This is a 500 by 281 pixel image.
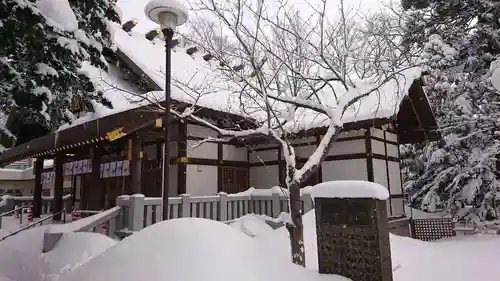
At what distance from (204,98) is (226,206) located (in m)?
3.64

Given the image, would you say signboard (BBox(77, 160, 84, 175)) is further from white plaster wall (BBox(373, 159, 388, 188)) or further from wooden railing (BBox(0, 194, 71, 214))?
white plaster wall (BBox(373, 159, 388, 188))

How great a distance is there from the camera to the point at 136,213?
323 inches

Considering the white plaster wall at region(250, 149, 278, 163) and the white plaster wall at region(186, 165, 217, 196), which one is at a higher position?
the white plaster wall at region(250, 149, 278, 163)

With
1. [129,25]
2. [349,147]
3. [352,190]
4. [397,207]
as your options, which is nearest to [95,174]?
[129,25]

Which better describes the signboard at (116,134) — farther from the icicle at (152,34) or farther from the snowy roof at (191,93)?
the icicle at (152,34)

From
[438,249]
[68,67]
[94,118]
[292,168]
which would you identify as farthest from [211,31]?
[438,249]

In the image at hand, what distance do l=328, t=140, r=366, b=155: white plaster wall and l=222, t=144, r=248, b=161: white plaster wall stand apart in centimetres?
342

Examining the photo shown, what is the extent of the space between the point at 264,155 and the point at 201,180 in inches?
115

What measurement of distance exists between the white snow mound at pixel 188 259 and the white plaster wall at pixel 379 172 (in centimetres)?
742

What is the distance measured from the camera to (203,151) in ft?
38.9

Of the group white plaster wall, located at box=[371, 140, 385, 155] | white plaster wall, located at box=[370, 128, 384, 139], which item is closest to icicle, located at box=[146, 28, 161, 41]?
white plaster wall, located at box=[370, 128, 384, 139]

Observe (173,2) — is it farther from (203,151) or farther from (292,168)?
(203,151)

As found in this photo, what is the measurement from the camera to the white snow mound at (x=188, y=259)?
12.9 ft

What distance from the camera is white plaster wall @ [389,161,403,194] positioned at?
12953 mm
